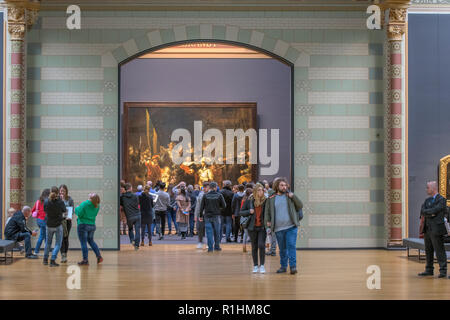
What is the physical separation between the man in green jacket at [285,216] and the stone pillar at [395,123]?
4.99 m

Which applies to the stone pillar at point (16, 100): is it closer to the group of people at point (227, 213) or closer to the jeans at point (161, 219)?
the group of people at point (227, 213)

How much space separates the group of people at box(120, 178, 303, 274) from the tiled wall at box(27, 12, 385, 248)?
120cm

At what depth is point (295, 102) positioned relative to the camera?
54.8 ft

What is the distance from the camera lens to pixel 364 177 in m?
16.7

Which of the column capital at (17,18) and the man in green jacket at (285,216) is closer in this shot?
the man in green jacket at (285,216)

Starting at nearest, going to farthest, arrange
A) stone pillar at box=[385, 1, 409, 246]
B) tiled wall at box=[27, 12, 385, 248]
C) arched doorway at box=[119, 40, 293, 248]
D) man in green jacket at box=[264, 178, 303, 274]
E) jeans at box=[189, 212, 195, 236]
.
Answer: man in green jacket at box=[264, 178, 303, 274] < stone pillar at box=[385, 1, 409, 246] < tiled wall at box=[27, 12, 385, 248] < jeans at box=[189, 212, 195, 236] < arched doorway at box=[119, 40, 293, 248]

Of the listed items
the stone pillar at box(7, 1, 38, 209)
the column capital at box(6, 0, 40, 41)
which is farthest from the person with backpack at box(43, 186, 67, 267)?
the column capital at box(6, 0, 40, 41)

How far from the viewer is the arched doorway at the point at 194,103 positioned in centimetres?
2355

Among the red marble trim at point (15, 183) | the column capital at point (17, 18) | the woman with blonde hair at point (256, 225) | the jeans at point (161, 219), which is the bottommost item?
the jeans at point (161, 219)

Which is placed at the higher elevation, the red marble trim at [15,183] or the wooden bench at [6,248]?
the red marble trim at [15,183]

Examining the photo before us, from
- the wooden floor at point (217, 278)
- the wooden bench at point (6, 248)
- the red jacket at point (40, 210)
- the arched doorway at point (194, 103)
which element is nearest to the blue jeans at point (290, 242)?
the wooden floor at point (217, 278)

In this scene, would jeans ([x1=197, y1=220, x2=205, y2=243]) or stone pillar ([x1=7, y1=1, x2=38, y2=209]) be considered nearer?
stone pillar ([x1=7, y1=1, x2=38, y2=209])

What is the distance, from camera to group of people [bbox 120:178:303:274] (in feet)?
39.6

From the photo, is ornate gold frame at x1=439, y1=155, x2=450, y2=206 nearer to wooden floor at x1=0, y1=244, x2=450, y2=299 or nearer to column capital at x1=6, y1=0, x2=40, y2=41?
wooden floor at x1=0, y1=244, x2=450, y2=299
